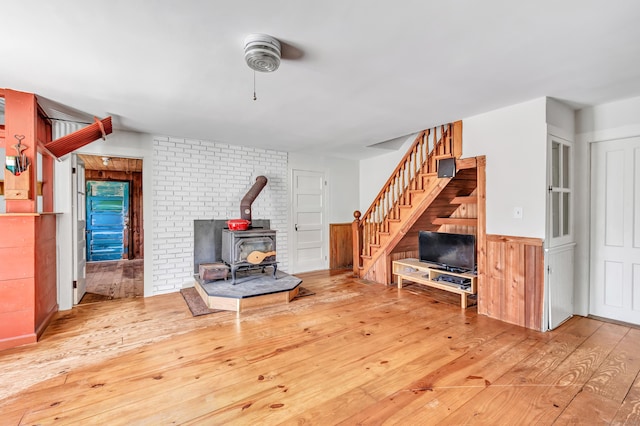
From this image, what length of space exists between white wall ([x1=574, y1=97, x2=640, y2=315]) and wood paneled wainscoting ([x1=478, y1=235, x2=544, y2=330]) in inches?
35.0

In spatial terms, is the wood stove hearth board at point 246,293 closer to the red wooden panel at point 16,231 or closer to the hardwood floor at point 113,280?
the hardwood floor at point 113,280

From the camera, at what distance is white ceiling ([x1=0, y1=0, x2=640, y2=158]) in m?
1.73

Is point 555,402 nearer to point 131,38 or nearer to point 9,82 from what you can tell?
point 131,38

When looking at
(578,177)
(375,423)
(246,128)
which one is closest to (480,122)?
(578,177)

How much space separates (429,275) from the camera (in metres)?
4.26

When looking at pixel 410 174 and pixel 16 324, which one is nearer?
pixel 16 324

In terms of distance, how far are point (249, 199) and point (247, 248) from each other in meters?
0.91

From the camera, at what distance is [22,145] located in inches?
114

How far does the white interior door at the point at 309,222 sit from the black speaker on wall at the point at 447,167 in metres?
2.79

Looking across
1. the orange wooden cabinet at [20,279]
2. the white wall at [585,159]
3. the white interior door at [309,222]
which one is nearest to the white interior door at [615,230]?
the white wall at [585,159]

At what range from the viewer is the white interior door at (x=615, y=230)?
3.23 metres

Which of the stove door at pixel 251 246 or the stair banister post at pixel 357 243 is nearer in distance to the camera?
the stove door at pixel 251 246

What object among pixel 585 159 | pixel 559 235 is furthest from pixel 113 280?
pixel 585 159

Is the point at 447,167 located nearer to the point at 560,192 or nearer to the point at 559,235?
the point at 560,192
